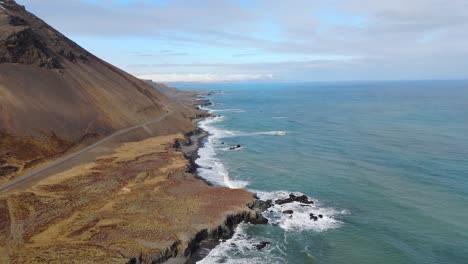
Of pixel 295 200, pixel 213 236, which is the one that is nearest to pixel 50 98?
pixel 295 200

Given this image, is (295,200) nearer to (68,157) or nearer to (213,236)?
(213,236)

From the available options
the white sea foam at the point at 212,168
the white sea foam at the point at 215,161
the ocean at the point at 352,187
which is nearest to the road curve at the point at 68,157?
the white sea foam at the point at 215,161

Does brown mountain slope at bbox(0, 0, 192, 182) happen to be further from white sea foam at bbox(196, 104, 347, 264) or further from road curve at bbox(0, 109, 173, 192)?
white sea foam at bbox(196, 104, 347, 264)

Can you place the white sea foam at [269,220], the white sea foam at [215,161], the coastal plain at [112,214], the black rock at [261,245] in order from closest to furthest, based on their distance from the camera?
the coastal plain at [112,214], the white sea foam at [269,220], the black rock at [261,245], the white sea foam at [215,161]

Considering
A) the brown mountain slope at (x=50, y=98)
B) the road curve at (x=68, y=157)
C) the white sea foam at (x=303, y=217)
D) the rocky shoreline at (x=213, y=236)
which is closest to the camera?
the rocky shoreline at (x=213, y=236)

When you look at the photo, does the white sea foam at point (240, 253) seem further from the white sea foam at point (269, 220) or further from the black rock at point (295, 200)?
the black rock at point (295, 200)

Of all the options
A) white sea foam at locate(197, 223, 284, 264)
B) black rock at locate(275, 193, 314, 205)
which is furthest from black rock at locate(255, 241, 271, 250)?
black rock at locate(275, 193, 314, 205)
